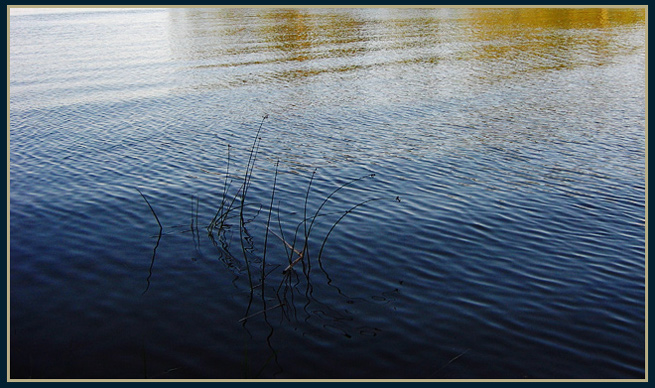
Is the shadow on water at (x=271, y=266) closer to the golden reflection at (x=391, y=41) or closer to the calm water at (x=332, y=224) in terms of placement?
the calm water at (x=332, y=224)

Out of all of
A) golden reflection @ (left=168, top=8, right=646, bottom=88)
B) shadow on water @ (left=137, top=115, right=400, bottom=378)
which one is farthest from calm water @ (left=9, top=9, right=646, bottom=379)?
golden reflection @ (left=168, top=8, right=646, bottom=88)

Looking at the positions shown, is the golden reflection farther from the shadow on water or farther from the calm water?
the shadow on water

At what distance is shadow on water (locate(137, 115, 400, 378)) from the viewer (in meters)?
10.0

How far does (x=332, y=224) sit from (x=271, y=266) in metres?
2.57

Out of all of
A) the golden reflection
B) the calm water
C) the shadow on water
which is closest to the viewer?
the calm water

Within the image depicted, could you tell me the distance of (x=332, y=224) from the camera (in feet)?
46.4

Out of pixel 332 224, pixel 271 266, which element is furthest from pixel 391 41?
pixel 271 266

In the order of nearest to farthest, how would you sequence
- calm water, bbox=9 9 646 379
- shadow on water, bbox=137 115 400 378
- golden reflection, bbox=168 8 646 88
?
calm water, bbox=9 9 646 379 < shadow on water, bbox=137 115 400 378 < golden reflection, bbox=168 8 646 88

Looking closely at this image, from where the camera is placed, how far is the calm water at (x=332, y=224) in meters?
9.30

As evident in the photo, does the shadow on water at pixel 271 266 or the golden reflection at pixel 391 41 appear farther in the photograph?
the golden reflection at pixel 391 41

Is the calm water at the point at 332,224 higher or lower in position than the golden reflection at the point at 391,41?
lower

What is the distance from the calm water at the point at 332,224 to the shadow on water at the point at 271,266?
0.17ft

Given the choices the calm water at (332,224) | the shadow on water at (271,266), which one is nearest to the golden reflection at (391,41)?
the calm water at (332,224)

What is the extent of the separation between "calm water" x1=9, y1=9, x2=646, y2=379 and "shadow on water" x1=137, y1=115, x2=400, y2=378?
0.05m
